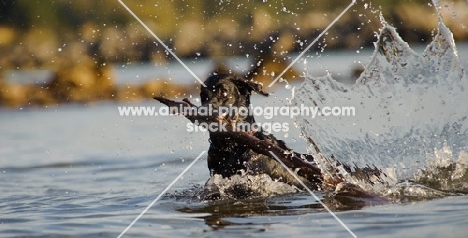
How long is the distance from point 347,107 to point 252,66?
11.6 m

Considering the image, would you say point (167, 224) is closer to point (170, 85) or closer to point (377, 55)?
point (377, 55)

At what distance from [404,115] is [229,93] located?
84.7 inches

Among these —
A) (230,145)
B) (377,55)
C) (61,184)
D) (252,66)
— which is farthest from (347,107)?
(252,66)

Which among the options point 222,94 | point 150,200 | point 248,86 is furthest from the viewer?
point 150,200

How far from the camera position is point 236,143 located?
23.9 feet

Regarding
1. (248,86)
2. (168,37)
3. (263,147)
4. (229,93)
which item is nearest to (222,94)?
(229,93)

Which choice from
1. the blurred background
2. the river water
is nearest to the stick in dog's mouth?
the river water

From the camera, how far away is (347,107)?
9.55 m

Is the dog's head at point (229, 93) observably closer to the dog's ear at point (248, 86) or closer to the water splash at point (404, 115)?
the dog's ear at point (248, 86)

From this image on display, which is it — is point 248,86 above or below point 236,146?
above

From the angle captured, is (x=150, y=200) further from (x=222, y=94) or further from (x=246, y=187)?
(x=222, y=94)

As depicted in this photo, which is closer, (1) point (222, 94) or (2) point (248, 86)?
(1) point (222, 94)

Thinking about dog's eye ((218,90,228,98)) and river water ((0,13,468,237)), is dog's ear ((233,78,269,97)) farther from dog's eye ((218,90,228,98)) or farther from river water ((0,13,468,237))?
river water ((0,13,468,237))

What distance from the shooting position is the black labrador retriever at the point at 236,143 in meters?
7.27
